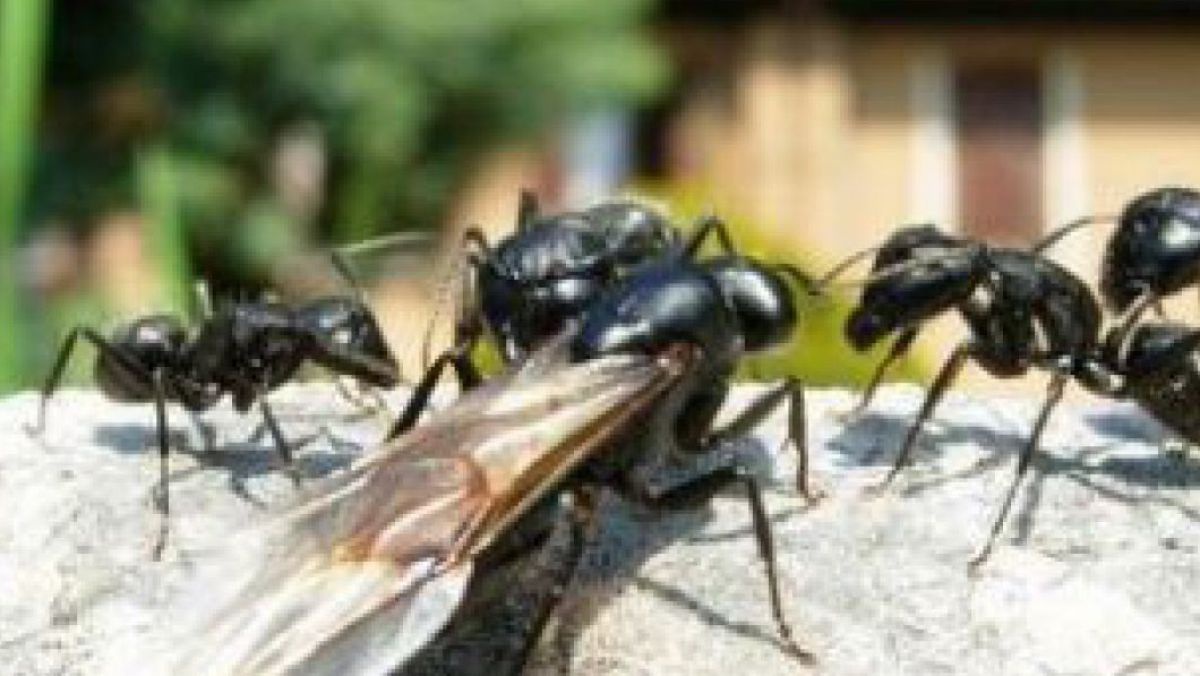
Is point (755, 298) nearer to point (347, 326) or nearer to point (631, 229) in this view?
point (631, 229)

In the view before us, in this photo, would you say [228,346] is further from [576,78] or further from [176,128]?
[576,78]

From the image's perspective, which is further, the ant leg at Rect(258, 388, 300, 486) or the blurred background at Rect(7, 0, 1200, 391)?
the blurred background at Rect(7, 0, 1200, 391)

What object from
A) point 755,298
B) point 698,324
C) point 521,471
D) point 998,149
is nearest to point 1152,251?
point 755,298

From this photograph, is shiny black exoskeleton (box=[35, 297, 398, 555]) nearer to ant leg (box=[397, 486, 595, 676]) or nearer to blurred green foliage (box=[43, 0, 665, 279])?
ant leg (box=[397, 486, 595, 676])

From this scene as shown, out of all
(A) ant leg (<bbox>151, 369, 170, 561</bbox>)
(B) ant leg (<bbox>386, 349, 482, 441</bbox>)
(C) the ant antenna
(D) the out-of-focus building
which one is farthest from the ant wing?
(D) the out-of-focus building

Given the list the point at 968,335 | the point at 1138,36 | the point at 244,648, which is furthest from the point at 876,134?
the point at 244,648

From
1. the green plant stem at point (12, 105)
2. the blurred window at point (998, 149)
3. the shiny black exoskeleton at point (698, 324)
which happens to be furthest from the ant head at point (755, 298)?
the blurred window at point (998, 149)
